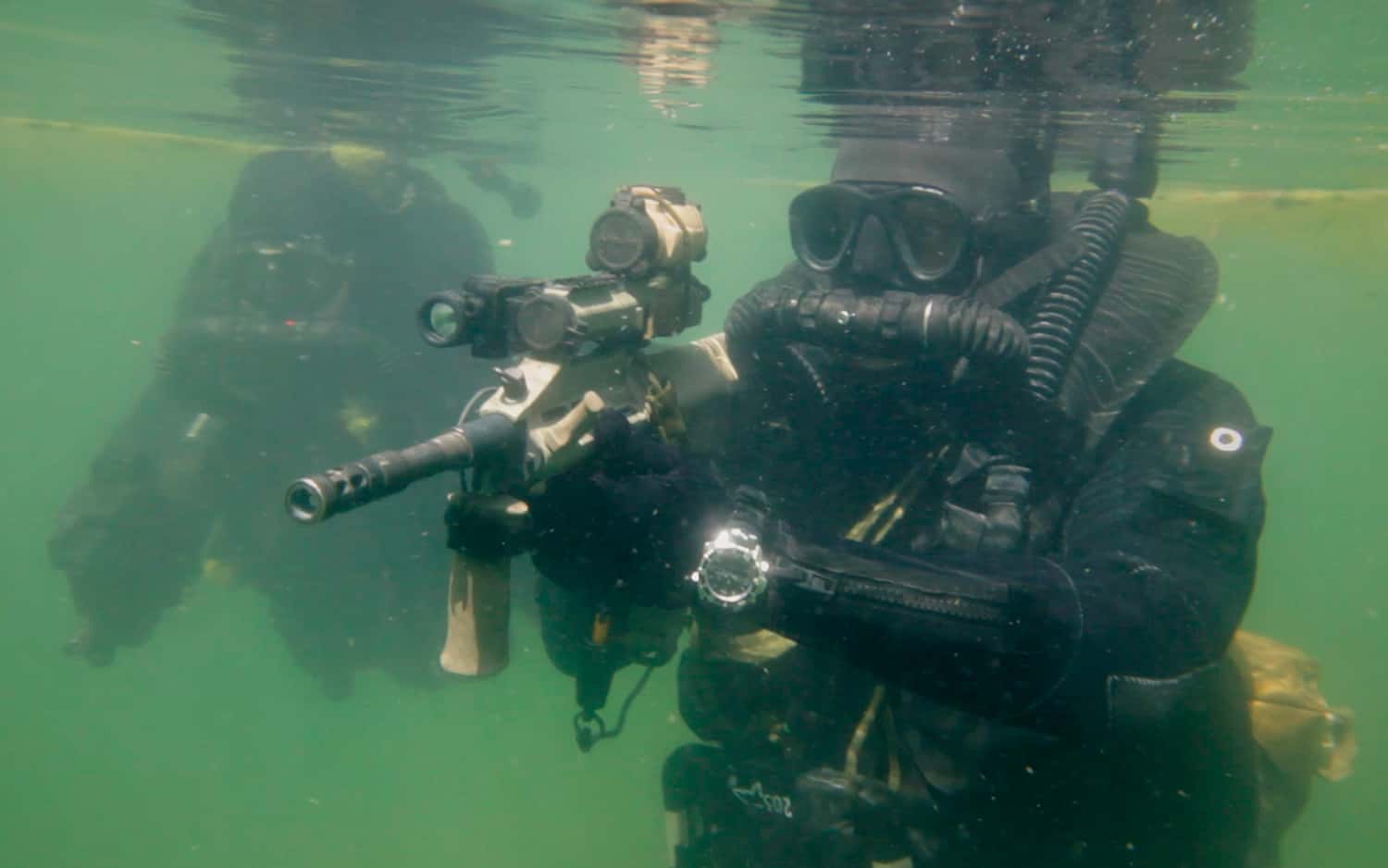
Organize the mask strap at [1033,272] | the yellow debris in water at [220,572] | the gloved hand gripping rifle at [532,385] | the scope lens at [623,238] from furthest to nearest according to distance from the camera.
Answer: the yellow debris in water at [220,572] → the mask strap at [1033,272] → the scope lens at [623,238] → the gloved hand gripping rifle at [532,385]

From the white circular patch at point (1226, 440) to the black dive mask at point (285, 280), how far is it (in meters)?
12.3

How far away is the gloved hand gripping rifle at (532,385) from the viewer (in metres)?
2.48

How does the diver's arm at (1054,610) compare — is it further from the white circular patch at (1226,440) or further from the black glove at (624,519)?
the black glove at (624,519)

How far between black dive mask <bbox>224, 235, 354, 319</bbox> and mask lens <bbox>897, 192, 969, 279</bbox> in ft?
35.9

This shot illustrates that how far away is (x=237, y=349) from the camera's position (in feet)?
41.2

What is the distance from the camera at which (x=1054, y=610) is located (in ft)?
8.36

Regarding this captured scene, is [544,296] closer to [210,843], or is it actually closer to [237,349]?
[237,349]

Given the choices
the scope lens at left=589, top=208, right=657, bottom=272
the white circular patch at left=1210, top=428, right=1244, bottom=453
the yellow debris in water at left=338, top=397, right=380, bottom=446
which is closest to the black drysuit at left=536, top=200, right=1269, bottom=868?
the white circular patch at left=1210, top=428, right=1244, bottom=453

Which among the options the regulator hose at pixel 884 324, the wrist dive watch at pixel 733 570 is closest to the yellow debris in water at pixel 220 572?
the regulator hose at pixel 884 324

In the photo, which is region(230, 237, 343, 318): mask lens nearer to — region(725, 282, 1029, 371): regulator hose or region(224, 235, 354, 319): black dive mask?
region(224, 235, 354, 319): black dive mask

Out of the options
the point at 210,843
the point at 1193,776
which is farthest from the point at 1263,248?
the point at 210,843

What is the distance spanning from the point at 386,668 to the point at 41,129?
19730 mm

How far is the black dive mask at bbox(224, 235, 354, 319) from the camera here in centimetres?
1280

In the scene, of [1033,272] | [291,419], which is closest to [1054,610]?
[1033,272]
